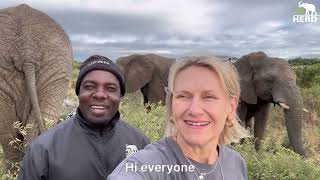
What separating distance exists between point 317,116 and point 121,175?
16849mm

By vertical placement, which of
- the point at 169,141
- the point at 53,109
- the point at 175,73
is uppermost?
the point at 175,73

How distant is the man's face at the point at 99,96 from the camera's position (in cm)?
338

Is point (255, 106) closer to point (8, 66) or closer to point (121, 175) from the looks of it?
point (8, 66)

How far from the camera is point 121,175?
7.16ft

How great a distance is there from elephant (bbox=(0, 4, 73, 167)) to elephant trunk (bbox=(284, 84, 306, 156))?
5.32 m

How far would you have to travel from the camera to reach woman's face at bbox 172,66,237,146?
241 centimetres

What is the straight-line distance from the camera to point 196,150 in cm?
247

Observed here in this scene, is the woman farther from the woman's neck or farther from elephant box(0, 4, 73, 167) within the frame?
elephant box(0, 4, 73, 167)

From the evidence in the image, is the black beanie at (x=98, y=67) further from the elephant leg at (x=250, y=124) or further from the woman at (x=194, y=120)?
the elephant leg at (x=250, y=124)

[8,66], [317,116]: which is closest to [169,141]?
[8,66]

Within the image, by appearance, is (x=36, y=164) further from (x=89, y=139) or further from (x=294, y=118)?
(x=294, y=118)

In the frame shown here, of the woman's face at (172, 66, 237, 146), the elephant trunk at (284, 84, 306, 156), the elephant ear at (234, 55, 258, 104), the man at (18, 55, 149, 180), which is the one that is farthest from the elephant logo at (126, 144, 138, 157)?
the elephant ear at (234, 55, 258, 104)

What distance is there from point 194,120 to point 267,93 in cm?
969

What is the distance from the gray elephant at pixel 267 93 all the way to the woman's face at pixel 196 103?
27.1ft
